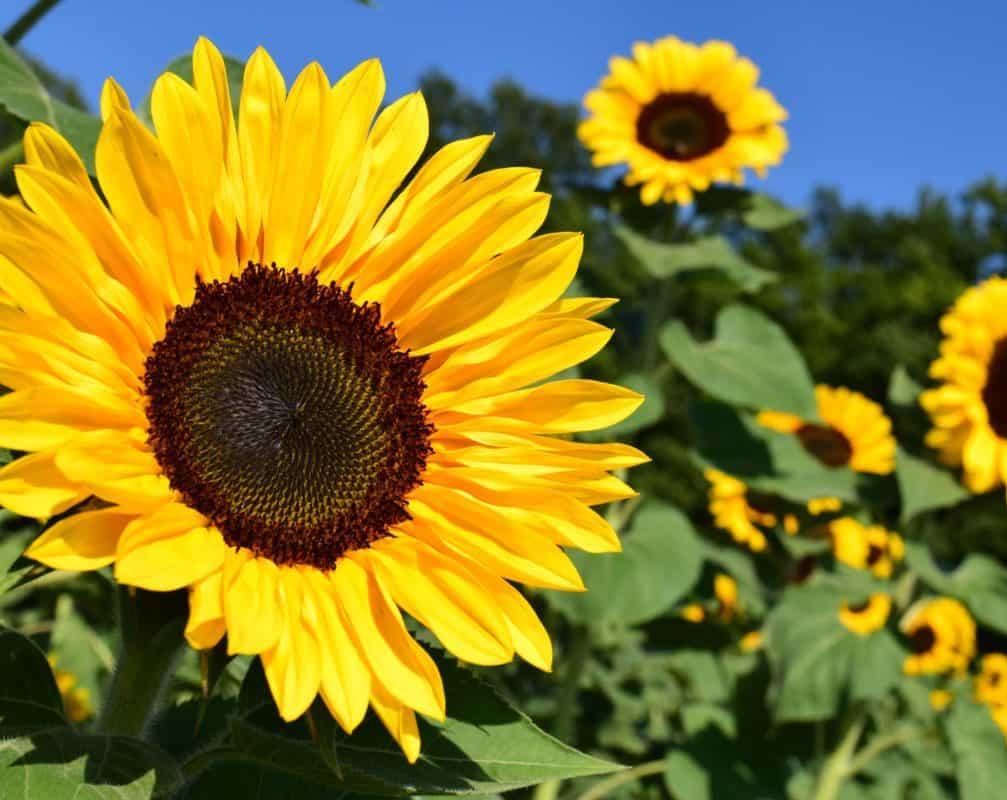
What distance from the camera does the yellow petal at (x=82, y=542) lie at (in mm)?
937

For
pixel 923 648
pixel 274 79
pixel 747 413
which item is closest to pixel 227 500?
pixel 274 79

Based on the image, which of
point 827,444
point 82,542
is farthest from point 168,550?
point 827,444

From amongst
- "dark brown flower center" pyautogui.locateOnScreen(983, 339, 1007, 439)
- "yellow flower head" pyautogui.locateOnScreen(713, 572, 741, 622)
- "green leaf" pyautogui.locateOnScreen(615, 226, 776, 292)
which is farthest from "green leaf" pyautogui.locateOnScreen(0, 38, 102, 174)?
"yellow flower head" pyautogui.locateOnScreen(713, 572, 741, 622)

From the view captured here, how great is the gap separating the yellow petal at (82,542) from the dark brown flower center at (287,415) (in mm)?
140

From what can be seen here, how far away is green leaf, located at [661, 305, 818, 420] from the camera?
3.31 meters

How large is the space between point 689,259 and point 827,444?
1.68m

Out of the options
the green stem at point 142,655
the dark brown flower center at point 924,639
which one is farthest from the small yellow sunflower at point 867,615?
the green stem at point 142,655

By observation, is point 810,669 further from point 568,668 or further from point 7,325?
point 7,325

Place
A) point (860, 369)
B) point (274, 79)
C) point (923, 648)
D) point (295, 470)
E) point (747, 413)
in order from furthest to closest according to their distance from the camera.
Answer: point (860, 369) < point (923, 648) < point (747, 413) < point (295, 470) < point (274, 79)

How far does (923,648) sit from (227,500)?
15.7 ft

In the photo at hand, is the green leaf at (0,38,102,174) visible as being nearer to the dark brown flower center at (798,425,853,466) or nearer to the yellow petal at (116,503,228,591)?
the yellow petal at (116,503,228,591)

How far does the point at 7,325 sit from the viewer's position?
3.32ft

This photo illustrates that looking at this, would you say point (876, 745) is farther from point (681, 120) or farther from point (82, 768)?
point (82, 768)

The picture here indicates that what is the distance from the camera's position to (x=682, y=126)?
3768mm
